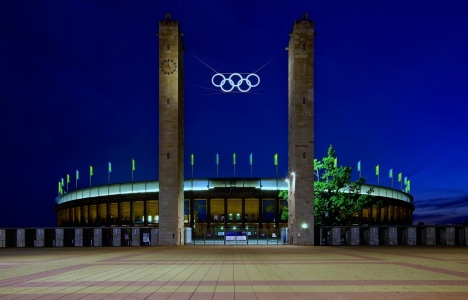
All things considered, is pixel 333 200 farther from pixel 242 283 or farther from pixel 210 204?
pixel 242 283

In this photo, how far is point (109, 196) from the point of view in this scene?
10325 centimetres

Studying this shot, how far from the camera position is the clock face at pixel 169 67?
55250mm

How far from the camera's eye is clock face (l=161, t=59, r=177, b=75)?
55250mm

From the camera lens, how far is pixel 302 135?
53844mm

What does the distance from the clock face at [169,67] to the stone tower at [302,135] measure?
37.1 ft

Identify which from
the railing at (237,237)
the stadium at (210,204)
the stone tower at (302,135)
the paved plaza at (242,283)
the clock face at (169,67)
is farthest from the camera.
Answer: the stadium at (210,204)

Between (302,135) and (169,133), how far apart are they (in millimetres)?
12386

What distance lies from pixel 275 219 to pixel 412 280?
266 ft

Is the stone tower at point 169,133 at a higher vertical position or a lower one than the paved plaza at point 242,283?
higher

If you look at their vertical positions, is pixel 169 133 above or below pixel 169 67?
below

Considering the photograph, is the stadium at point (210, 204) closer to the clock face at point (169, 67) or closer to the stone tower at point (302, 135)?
the stone tower at point (302, 135)

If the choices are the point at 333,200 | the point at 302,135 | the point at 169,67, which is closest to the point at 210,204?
the point at 333,200

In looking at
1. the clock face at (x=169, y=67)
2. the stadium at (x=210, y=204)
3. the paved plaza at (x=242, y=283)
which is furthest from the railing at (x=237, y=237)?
the paved plaza at (x=242, y=283)

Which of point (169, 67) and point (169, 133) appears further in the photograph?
point (169, 67)
